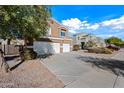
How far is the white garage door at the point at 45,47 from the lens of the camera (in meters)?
27.2

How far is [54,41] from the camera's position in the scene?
3117 centimetres

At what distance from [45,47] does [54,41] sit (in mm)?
2931

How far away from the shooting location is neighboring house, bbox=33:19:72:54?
2792cm

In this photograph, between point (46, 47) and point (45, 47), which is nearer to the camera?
point (45, 47)

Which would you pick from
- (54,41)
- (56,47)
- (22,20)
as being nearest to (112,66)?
(22,20)

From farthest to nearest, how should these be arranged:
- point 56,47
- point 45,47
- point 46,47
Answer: point 56,47 → point 46,47 → point 45,47

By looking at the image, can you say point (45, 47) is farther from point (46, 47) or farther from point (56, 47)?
point (56, 47)

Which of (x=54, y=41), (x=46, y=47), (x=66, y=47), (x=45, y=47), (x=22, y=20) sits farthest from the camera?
(x=66, y=47)

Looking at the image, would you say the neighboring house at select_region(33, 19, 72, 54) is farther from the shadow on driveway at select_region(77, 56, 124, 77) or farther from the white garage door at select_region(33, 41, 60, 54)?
the shadow on driveway at select_region(77, 56, 124, 77)

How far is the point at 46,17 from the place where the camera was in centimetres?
1496

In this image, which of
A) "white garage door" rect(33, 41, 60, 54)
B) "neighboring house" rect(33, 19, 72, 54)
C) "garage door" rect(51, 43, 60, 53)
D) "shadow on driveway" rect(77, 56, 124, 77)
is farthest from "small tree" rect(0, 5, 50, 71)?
"garage door" rect(51, 43, 60, 53)

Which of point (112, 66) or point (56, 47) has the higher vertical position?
point (56, 47)

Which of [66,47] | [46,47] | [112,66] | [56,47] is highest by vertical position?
[46,47]

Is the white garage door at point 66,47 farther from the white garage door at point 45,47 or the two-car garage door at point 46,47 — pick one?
the white garage door at point 45,47
